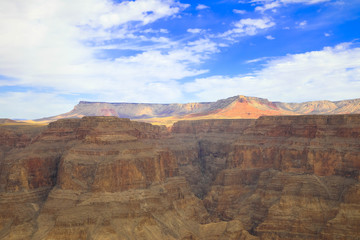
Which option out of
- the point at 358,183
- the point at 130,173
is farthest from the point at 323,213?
the point at 130,173

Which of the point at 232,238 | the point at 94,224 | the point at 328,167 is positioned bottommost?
the point at 232,238

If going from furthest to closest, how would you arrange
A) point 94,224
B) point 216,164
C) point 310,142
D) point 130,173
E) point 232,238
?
point 216,164 < point 310,142 < point 130,173 < point 232,238 < point 94,224

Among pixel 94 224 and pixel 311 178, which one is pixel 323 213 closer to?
pixel 311 178

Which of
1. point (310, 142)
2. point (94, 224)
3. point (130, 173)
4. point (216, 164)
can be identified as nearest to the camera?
point (94, 224)

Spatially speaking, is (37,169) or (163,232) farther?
(37,169)

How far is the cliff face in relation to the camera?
197 ft

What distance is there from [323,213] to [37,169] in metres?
52.0

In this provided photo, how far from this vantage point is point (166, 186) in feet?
249

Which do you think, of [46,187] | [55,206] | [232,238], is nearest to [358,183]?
[232,238]

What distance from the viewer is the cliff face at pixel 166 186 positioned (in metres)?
60.2

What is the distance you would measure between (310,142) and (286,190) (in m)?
12.2

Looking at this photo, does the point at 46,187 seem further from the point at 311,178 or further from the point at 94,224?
the point at 311,178

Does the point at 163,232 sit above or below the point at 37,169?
below

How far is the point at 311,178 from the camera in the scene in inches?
2751
